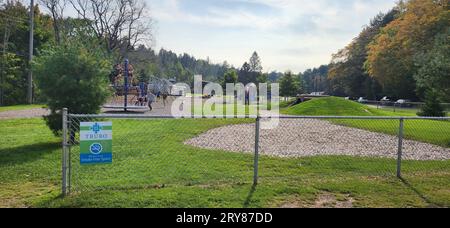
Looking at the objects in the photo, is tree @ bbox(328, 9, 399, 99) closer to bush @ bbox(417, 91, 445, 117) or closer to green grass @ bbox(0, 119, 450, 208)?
bush @ bbox(417, 91, 445, 117)

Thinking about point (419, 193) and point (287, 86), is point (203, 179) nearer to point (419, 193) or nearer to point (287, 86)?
point (419, 193)

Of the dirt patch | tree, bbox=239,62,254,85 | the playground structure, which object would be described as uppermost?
tree, bbox=239,62,254,85

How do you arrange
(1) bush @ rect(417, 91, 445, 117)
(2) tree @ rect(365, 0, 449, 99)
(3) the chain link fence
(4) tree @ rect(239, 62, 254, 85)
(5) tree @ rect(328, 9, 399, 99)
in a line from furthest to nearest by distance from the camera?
(4) tree @ rect(239, 62, 254, 85), (5) tree @ rect(328, 9, 399, 99), (2) tree @ rect(365, 0, 449, 99), (1) bush @ rect(417, 91, 445, 117), (3) the chain link fence

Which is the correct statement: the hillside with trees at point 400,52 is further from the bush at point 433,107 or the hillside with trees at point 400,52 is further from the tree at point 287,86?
the tree at point 287,86

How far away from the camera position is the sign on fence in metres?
5.46

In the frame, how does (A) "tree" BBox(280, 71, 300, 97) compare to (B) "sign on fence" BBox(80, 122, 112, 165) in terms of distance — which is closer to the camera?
(B) "sign on fence" BBox(80, 122, 112, 165)

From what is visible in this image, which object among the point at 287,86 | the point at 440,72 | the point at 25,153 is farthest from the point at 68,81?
the point at 287,86

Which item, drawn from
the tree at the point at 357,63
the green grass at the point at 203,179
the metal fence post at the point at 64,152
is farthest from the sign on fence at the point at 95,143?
the tree at the point at 357,63

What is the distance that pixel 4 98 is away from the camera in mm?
28906

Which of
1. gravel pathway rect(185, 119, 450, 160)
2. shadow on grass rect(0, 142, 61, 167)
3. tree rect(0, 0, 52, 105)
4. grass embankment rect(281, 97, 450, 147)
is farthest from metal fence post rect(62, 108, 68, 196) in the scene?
tree rect(0, 0, 52, 105)

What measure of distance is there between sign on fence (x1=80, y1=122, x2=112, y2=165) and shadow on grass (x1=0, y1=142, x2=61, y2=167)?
10.9 feet

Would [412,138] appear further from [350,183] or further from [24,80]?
[24,80]

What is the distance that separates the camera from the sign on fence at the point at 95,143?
5.46 meters
